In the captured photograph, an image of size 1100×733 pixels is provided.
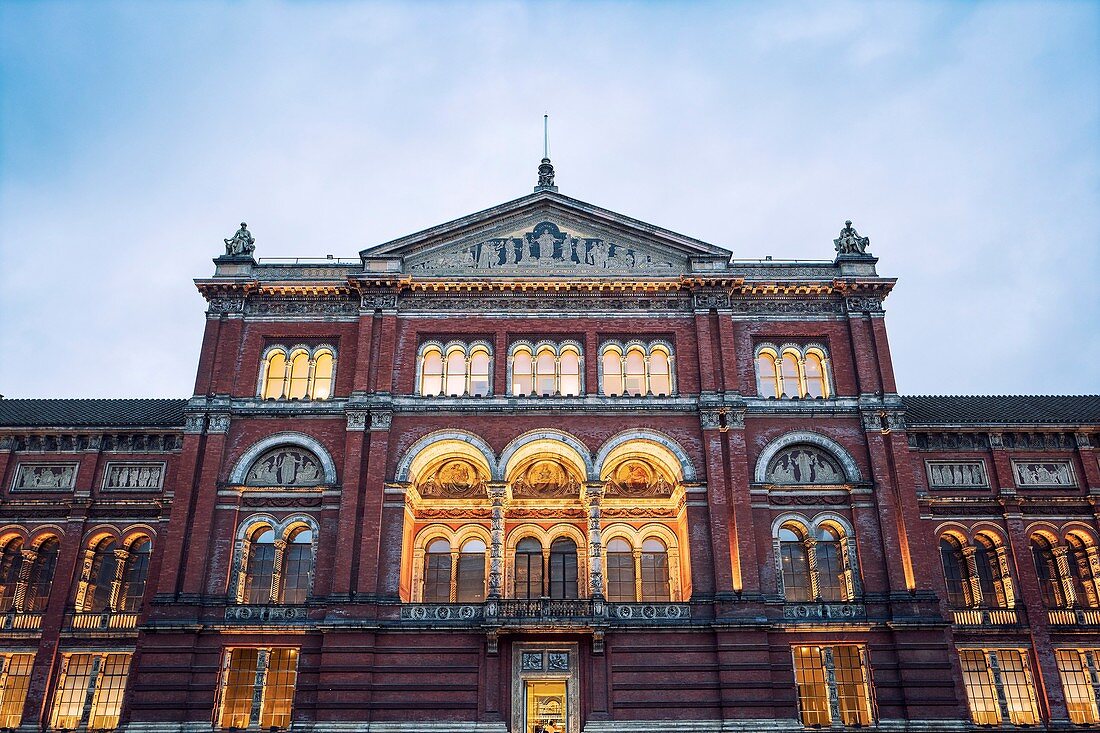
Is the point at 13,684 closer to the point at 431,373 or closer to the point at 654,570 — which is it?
the point at 431,373

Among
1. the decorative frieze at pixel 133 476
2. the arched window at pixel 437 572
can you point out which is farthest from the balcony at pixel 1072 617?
the decorative frieze at pixel 133 476

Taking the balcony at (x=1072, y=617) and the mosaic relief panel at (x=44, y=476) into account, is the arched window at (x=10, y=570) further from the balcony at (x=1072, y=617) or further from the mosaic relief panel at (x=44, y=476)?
the balcony at (x=1072, y=617)

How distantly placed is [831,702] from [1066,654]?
35.6 feet

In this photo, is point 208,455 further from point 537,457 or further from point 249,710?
point 537,457

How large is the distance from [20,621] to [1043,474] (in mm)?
43886

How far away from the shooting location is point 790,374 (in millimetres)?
37406

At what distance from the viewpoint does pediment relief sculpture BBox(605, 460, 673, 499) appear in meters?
37.5

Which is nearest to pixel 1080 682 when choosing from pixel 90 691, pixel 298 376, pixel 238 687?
pixel 238 687

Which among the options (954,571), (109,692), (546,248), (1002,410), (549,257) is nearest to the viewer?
(109,692)

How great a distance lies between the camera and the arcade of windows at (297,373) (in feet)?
121

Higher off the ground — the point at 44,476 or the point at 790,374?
the point at 790,374

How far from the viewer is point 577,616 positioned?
3180 cm

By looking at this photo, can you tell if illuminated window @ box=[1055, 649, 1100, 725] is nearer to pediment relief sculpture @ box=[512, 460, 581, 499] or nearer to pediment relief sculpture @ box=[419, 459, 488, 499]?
pediment relief sculpture @ box=[512, 460, 581, 499]

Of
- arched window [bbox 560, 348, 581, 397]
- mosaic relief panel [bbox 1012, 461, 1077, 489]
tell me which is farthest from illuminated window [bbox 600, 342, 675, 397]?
mosaic relief panel [bbox 1012, 461, 1077, 489]
